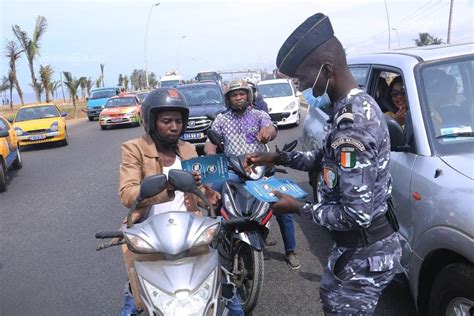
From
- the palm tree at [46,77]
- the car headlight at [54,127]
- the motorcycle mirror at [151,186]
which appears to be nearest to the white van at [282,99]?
the car headlight at [54,127]

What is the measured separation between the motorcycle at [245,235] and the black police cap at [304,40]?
1358mm

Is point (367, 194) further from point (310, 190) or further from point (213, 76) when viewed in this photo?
point (213, 76)

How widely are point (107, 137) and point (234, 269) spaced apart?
14265 mm

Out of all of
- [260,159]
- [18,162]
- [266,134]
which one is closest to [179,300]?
[260,159]

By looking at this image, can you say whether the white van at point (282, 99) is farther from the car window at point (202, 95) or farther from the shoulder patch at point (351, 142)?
the shoulder patch at point (351, 142)

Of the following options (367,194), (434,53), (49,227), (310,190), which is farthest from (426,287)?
(49,227)

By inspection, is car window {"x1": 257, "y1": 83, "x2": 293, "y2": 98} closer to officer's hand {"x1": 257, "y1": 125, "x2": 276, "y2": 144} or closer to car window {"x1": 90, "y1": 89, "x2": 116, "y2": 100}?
officer's hand {"x1": 257, "y1": 125, "x2": 276, "y2": 144}

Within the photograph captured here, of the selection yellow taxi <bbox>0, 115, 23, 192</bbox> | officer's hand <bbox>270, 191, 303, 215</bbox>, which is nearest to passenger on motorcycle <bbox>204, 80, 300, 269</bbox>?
officer's hand <bbox>270, 191, 303, 215</bbox>

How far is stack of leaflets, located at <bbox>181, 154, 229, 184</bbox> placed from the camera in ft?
8.60

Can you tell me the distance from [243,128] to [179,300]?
2.82m

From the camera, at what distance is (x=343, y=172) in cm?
184

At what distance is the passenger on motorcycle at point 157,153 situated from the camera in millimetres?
2553

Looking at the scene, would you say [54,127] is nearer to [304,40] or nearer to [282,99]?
[282,99]

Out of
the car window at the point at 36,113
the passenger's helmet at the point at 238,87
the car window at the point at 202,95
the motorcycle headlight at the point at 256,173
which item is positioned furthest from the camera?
the car window at the point at 36,113
